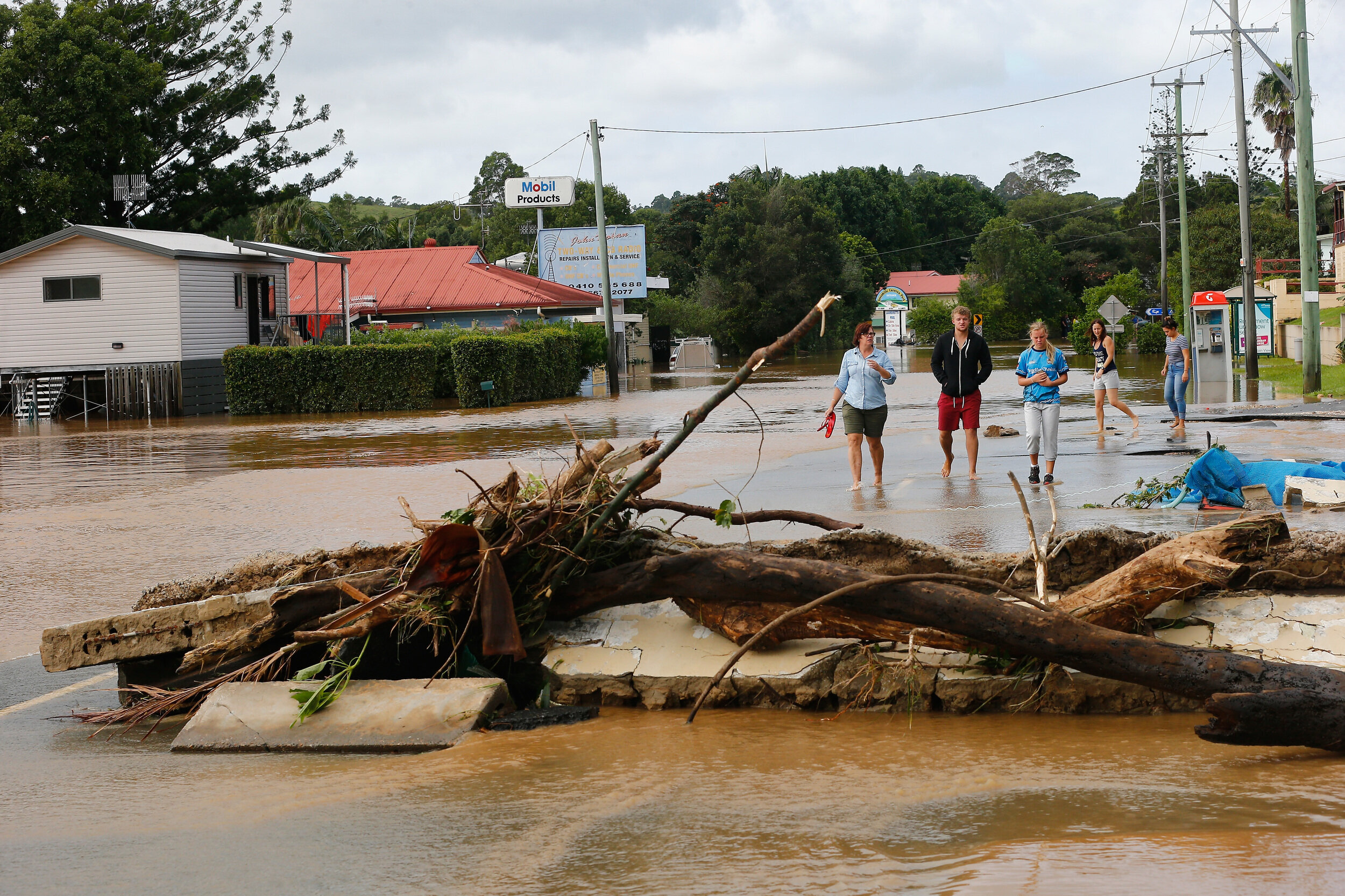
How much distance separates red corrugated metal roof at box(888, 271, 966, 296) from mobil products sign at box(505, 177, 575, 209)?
7510 cm

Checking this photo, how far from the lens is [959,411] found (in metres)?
13.0

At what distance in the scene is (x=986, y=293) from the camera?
99.9 metres

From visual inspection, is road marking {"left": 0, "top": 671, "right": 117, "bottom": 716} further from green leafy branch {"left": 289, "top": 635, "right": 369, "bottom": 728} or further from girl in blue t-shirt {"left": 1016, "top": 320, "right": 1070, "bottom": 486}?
girl in blue t-shirt {"left": 1016, "top": 320, "right": 1070, "bottom": 486}

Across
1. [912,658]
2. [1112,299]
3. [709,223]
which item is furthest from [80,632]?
[709,223]

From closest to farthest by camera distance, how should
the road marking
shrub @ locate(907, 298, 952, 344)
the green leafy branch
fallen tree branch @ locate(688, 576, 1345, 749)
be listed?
fallen tree branch @ locate(688, 576, 1345, 749) → the green leafy branch → the road marking → shrub @ locate(907, 298, 952, 344)

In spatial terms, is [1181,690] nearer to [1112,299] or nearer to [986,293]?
[1112,299]

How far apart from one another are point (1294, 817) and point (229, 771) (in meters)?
3.95

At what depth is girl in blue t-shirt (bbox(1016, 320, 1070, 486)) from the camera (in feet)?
41.8

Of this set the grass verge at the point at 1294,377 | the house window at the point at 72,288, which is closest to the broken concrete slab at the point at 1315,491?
the grass verge at the point at 1294,377

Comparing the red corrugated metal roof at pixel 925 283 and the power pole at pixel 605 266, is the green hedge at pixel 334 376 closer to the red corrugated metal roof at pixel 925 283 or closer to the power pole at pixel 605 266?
the power pole at pixel 605 266

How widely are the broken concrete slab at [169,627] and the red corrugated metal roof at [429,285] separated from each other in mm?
40681

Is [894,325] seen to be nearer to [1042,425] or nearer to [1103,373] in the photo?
[1103,373]

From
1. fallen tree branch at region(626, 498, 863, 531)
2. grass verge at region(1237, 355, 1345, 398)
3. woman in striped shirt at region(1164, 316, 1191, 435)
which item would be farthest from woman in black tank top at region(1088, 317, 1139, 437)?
fallen tree branch at region(626, 498, 863, 531)

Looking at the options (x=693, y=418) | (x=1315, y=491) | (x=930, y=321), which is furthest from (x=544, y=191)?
(x=693, y=418)
